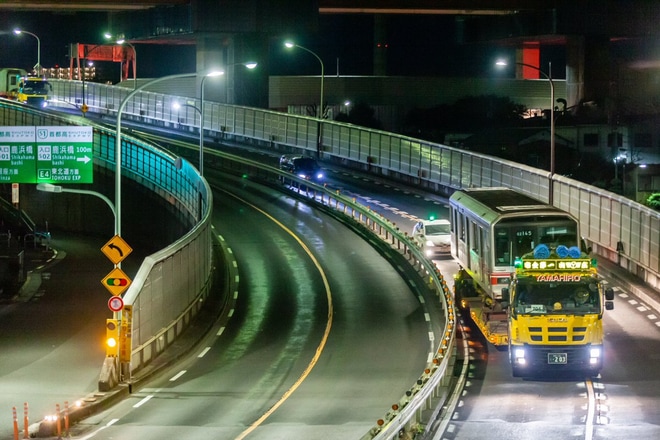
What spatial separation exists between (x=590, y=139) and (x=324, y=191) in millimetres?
38911

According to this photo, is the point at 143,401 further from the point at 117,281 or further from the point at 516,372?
the point at 516,372

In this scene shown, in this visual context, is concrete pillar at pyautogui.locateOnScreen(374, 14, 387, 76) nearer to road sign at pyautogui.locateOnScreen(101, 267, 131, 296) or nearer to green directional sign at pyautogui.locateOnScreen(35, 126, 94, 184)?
green directional sign at pyautogui.locateOnScreen(35, 126, 94, 184)

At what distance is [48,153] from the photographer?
44.2 m

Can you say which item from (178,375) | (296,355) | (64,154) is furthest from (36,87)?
(178,375)

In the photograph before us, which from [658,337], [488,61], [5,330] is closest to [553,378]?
[658,337]

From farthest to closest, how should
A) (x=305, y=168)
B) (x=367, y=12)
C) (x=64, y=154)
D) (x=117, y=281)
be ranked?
(x=367, y=12) < (x=305, y=168) < (x=64, y=154) < (x=117, y=281)

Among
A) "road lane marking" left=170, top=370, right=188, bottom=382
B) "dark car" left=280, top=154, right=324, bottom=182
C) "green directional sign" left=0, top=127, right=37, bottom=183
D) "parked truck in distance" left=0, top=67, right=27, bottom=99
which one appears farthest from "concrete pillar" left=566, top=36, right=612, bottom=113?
"road lane marking" left=170, top=370, right=188, bottom=382

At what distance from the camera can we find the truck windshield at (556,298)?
27984mm

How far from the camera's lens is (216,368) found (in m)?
32.5

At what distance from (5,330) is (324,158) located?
45.5 meters

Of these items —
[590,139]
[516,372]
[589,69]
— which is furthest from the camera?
[589,69]

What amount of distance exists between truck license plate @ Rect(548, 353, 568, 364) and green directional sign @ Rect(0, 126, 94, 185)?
71.0 ft

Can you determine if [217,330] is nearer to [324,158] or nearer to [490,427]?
[490,427]

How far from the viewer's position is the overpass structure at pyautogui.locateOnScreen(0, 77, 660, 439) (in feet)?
106
